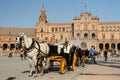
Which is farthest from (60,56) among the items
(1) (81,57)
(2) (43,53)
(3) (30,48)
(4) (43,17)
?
(4) (43,17)

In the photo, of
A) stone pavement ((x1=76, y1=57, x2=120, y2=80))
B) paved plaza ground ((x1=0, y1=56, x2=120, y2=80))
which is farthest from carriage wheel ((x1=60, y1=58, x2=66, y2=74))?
stone pavement ((x1=76, y1=57, x2=120, y2=80))

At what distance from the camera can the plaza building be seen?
301ft

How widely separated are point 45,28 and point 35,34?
6882 mm

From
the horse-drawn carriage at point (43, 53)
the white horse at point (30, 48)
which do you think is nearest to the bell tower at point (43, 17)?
the horse-drawn carriage at point (43, 53)

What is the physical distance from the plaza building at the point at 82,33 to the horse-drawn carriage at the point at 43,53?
71.6 metres

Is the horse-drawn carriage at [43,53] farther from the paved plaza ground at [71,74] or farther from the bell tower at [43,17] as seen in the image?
the bell tower at [43,17]

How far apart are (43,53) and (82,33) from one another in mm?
80692

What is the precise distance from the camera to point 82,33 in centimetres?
9381

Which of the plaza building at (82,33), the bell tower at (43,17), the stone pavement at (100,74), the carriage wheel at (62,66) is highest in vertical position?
the bell tower at (43,17)

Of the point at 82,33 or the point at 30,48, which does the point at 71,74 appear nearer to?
the point at 30,48

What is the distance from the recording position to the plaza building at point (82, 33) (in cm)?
9169

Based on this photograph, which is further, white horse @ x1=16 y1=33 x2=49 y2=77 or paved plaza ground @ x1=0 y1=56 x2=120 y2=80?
white horse @ x1=16 y1=33 x2=49 y2=77

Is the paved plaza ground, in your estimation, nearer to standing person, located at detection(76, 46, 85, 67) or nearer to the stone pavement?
the stone pavement

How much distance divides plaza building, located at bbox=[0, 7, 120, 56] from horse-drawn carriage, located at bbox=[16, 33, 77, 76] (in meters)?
71.6
